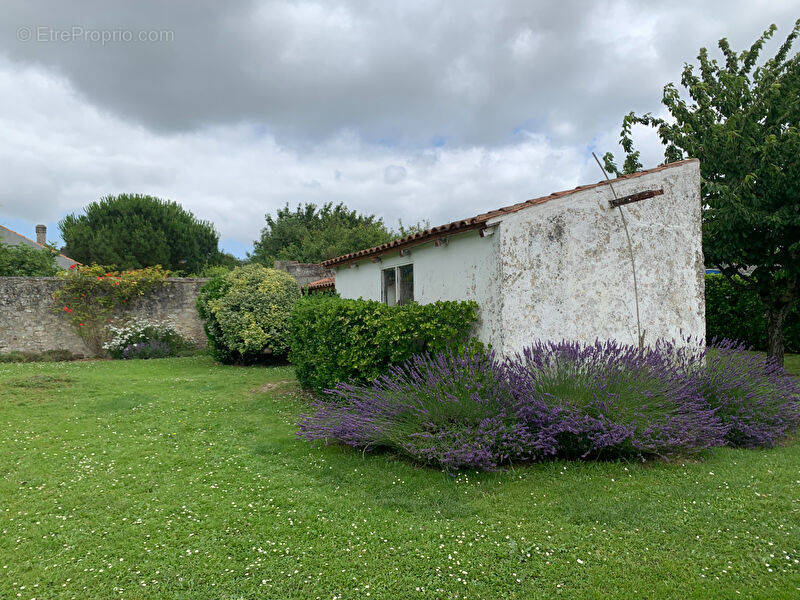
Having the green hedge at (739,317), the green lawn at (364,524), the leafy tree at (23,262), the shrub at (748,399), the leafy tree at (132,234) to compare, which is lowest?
the green lawn at (364,524)

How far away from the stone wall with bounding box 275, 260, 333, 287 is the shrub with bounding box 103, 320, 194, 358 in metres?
4.57

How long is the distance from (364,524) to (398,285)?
6341mm

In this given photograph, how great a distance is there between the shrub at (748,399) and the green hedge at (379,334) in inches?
137

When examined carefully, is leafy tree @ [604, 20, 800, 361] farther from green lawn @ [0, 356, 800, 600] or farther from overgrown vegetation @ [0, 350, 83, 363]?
overgrown vegetation @ [0, 350, 83, 363]

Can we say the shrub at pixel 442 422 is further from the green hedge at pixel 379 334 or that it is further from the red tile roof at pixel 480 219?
the red tile roof at pixel 480 219

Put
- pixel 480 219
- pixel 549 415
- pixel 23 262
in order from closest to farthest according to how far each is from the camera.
A: pixel 549 415, pixel 480 219, pixel 23 262

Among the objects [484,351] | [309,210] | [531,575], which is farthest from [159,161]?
[309,210]

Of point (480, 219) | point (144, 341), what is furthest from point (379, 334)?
point (144, 341)

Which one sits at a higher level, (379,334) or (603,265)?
(603,265)

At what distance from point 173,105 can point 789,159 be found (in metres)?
12.3

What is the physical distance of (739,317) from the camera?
13.6 meters

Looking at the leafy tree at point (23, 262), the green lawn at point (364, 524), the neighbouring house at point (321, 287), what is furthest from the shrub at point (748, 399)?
the leafy tree at point (23, 262)

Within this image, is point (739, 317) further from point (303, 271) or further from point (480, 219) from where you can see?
point (303, 271)

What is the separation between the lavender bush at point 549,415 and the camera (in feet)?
16.7
